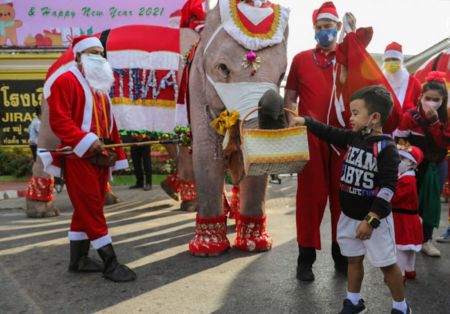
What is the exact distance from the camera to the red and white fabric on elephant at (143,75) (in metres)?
5.05

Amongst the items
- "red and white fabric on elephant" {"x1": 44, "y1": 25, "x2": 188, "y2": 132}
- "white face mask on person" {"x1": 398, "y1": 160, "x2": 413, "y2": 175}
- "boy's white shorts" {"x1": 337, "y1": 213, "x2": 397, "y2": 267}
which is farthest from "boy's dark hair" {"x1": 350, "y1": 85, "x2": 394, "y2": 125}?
"red and white fabric on elephant" {"x1": 44, "y1": 25, "x2": 188, "y2": 132}

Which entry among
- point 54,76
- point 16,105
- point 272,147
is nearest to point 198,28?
point 54,76

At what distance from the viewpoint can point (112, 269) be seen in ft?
11.0

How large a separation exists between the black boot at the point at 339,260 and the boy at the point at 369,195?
0.80m

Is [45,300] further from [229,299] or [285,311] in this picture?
[285,311]

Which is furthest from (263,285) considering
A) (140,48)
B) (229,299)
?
(140,48)

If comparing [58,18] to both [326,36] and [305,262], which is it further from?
[305,262]

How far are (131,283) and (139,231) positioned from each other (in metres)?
1.75

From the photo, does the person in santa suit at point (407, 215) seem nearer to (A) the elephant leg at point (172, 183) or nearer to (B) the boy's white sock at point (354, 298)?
(B) the boy's white sock at point (354, 298)

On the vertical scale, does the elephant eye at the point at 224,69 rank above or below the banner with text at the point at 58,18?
below

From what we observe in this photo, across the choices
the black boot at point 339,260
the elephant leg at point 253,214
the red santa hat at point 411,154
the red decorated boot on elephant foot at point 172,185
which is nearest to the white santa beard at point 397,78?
the red santa hat at point 411,154

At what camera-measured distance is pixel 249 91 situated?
332cm

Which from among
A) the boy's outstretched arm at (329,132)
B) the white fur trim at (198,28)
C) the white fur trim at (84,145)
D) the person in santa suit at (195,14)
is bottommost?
the white fur trim at (84,145)

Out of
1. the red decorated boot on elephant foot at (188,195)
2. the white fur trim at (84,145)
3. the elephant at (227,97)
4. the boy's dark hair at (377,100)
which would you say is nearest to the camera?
the boy's dark hair at (377,100)
